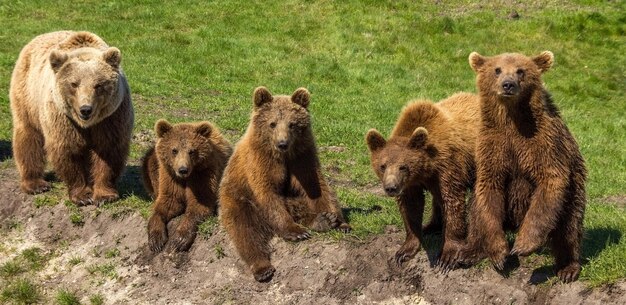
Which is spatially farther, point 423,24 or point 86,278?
point 423,24

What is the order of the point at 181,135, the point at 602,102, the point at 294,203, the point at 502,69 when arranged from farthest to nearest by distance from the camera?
the point at 602,102 < the point at 181,135 < the point at 294,203 < the point at 502,69

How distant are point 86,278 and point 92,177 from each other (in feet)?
4.41

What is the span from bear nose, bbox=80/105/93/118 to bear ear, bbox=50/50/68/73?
77cm

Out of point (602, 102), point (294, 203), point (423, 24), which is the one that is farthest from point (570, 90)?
point (294, 203)

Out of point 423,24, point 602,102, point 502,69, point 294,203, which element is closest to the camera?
point 502,69

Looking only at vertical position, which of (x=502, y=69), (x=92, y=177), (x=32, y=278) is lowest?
(x=32, y=278)

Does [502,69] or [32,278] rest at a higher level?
[502,69]

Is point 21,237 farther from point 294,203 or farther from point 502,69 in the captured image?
point 502,69

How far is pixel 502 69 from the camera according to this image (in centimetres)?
697

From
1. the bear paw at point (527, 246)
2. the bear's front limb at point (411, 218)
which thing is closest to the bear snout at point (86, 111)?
the bear's front limb at point (411, 218)

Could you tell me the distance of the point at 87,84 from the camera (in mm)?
9750

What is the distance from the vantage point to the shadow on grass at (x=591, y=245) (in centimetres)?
711

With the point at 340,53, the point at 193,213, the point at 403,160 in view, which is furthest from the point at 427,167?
the point at 340,53

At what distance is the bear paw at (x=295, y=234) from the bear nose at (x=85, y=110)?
114 inches
